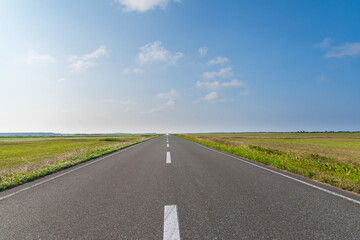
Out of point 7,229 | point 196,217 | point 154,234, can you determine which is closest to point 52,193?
point 7,229

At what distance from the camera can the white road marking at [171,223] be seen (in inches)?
92.0

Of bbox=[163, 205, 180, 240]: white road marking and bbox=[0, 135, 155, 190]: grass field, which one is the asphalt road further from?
bbox=[0, 135, 155, 190]: grass field

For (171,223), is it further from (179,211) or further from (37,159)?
(37,159)

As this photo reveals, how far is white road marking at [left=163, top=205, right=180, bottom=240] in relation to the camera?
2.34 metres

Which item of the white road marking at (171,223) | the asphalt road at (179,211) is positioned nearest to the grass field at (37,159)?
the asphalt road at (179,211)

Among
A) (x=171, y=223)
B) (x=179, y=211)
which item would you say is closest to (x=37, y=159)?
(x=179, y=211)

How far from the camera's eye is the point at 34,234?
248 cm

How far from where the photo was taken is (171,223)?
2672mm

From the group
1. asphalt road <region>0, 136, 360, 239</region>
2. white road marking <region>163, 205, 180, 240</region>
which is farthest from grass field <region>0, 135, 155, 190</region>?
white road marking <region>163, 205, 180, 240</region>

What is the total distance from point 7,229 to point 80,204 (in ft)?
3.58

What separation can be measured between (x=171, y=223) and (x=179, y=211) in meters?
0.46

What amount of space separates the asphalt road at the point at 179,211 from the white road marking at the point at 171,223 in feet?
0.04

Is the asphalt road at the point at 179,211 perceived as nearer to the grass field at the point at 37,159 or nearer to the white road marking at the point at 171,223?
the white road marking at the point at 171,223

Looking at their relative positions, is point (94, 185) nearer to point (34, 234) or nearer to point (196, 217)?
point (34, 234)
